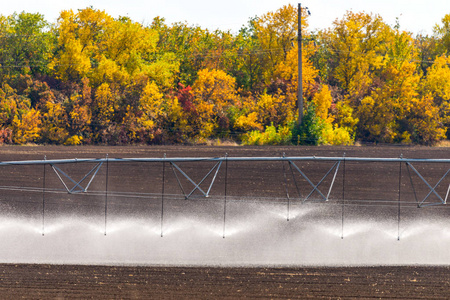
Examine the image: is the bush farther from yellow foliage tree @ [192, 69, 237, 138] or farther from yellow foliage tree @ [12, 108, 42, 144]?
yellow foliage tree @ [12, 108, 42, 144]

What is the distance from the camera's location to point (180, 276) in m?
26.9

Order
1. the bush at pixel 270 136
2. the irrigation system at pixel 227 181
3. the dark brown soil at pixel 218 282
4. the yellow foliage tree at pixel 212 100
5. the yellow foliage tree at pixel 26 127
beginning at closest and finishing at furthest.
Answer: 1. the dark brown soil at pixel 218 282
2. the irrigation system at pixel 227 181
3. the bush at pixel 270 136
4. the yellow foliage tree at pixel 26 127
5. the yellow foliage tree at pixel 212 100

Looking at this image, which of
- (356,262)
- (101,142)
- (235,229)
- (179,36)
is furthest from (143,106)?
(356,262)

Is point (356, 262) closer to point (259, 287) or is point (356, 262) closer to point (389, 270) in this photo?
point (389, 270)

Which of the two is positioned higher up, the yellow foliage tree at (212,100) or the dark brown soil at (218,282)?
the yellow foliage tree at (212,100)

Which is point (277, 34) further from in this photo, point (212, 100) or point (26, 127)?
point (26, 127)

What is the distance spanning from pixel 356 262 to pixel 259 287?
774 cm

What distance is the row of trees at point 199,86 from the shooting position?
78.9m

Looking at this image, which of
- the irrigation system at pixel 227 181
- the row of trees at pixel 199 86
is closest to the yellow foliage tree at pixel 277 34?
the row of trees at pixel 199 86

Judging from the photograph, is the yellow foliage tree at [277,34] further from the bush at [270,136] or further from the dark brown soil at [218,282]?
the dark brown soil at [218,282]

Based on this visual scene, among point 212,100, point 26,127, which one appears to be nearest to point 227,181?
point 212,100

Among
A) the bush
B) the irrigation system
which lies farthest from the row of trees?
the irrigation system

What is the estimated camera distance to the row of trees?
78.9 m

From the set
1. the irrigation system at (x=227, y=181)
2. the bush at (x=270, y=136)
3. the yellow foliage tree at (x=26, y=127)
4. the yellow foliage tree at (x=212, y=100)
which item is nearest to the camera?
the irrigation system at (x=227, y=181)
